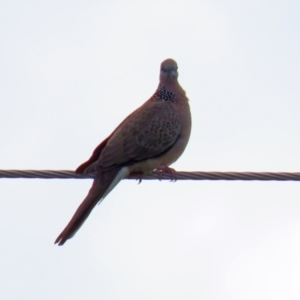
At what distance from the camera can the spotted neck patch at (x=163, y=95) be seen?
8.14m

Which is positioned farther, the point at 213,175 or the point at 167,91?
the point at 167,91

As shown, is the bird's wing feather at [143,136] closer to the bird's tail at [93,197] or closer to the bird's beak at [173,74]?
the bird's tail at [93,197]

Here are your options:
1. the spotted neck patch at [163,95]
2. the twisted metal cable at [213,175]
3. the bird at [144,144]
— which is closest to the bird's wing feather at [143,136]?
the bird at [144,144]

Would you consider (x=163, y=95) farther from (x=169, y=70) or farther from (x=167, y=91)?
(x=169, y=70)

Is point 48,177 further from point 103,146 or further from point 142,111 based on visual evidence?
point 142,111

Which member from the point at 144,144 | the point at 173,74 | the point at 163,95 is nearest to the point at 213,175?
the point at 144,144

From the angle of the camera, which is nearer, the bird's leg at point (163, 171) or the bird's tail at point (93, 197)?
the bird's tail at point (93, 197)

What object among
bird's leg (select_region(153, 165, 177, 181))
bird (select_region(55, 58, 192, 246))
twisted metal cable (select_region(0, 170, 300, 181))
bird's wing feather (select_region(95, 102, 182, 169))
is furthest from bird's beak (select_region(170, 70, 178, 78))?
twisted metal cable (select_region(0, 170, 300, 181))

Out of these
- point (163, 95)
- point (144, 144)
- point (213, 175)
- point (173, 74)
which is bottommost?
point (213, 175)

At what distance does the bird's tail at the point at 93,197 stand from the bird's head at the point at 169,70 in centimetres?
136

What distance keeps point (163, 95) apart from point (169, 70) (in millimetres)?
271

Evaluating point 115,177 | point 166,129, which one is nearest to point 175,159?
point 166,129

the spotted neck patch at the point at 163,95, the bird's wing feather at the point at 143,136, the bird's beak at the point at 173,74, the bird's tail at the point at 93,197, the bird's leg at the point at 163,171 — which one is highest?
Result: the bird's beak at the point at 173,74

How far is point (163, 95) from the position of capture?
819cm
